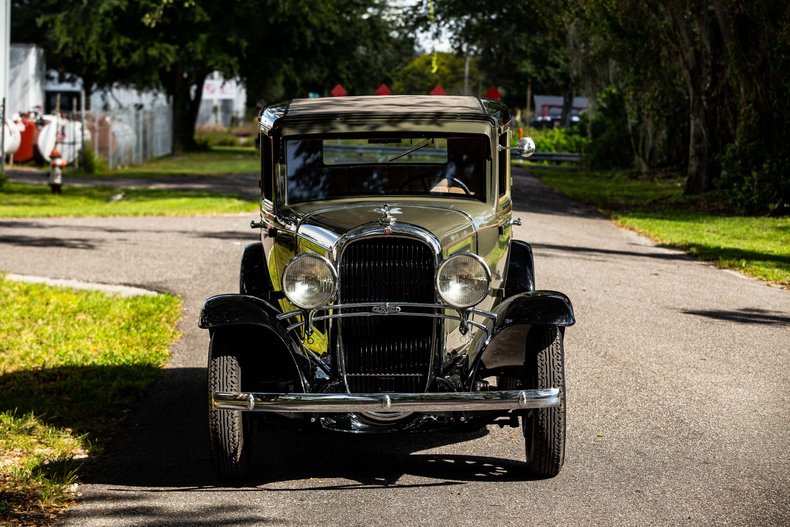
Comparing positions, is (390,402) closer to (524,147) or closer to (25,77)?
(524,147)

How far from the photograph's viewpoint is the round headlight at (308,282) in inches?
234

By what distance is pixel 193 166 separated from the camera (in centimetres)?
3762

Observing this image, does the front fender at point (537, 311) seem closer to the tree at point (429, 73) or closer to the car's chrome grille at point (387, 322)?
the car's chrome grille at point (387, 322)

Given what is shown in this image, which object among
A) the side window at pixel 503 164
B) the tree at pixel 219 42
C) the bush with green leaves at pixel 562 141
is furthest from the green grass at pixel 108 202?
the bush with green leaves at pixel 562 141

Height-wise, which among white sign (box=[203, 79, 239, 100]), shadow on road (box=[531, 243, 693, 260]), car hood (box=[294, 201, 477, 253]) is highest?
white sign (box=[203, 79, 239, 100])

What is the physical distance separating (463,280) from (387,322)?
1.47ft

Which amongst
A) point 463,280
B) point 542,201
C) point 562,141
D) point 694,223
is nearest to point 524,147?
point 463,280

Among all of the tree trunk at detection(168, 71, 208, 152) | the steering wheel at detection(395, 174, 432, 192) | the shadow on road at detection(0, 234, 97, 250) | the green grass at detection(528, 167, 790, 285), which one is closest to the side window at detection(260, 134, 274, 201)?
the steering wheel at detection(395, 174, 432, 192)

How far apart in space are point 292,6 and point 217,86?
36.2m

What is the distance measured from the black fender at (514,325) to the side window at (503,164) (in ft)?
3.42

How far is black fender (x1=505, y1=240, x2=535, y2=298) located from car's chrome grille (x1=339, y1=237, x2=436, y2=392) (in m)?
1.22

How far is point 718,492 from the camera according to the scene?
5.75 meters

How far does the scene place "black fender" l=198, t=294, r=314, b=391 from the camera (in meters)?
5.99

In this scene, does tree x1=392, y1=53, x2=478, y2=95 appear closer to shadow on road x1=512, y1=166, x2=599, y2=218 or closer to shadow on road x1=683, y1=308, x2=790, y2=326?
shadow on road x1=512, y1=166, x2=599, y2=218
